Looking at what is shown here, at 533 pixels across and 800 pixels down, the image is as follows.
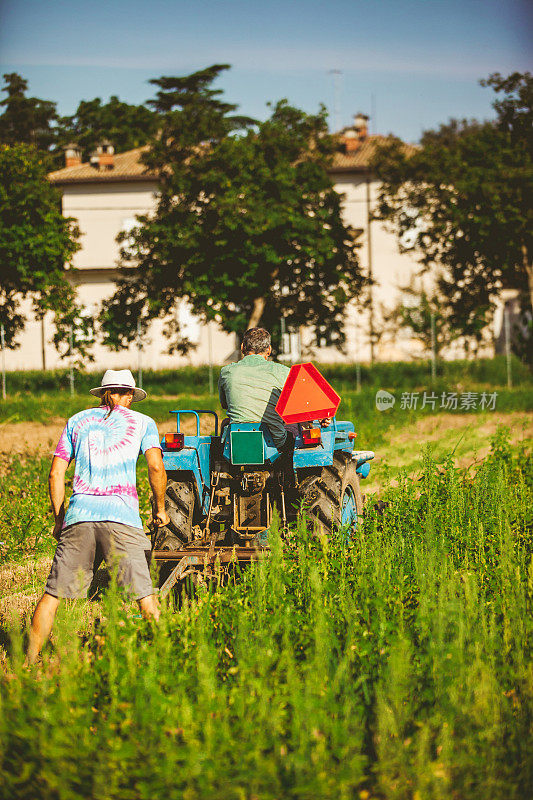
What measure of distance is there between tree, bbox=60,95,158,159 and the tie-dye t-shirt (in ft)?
153

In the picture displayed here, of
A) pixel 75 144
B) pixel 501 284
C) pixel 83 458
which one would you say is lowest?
pixel 83 458

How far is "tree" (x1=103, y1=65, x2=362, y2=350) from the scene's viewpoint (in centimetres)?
2227

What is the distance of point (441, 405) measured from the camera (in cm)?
1986

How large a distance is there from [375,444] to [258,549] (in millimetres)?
8857

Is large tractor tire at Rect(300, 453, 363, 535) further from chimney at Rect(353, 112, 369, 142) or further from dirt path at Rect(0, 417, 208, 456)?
chimney at Rect(353, 112, 369, 142)

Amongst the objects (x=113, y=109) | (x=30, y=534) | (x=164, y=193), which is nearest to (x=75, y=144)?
(x=113, y=109)

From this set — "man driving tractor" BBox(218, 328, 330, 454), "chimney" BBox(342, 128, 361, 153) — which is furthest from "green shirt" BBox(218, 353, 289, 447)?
"chimney" BBox(342, 128, 361, 153)

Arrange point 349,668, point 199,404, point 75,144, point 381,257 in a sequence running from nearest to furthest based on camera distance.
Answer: point 349,668 → point 199,404 → point 381,257 → point 75,144

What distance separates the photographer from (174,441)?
627 cm

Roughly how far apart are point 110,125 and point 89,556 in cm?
4917

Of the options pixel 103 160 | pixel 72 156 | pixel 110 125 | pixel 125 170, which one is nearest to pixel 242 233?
pixel 125 170

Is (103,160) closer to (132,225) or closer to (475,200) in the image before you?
(132,225)

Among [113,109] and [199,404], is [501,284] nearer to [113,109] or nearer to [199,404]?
[199,404]

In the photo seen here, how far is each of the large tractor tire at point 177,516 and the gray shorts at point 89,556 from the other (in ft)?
4.27
